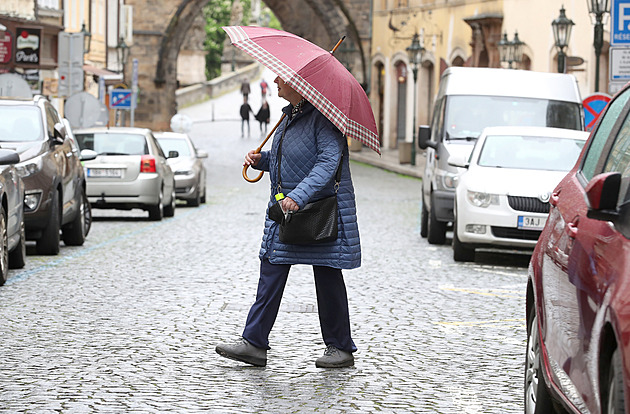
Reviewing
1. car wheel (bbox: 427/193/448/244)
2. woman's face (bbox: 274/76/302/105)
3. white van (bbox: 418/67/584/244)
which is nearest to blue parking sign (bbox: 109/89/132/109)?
white van (bbox: 418/67/584/244)

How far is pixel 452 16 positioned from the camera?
4797 cm

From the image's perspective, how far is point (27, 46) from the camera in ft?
112

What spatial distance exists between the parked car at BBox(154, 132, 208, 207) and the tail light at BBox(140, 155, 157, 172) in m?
3.40

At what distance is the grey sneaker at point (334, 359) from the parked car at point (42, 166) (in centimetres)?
657

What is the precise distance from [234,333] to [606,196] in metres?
5.04

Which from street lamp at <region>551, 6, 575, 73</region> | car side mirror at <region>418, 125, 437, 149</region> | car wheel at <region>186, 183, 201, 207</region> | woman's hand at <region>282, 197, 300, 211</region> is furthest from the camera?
car wheel at <region>186, 183, 201, 207</region>

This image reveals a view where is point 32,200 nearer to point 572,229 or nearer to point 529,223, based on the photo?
point 529,223

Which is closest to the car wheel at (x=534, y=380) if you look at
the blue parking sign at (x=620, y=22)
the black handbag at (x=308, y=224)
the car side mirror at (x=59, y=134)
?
the black handbag at (x=308, y=224)

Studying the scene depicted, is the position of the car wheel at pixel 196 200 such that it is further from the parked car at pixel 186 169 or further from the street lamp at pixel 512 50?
the street lamp at pixel 512 50

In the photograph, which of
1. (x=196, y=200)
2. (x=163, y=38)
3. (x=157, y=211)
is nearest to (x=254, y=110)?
(x=163, y=38)

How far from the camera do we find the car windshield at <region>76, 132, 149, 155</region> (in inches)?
889

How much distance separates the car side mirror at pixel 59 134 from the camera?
15000 mm

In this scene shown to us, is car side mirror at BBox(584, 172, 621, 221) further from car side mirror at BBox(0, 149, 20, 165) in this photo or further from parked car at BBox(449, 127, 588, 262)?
parked car at BBox(449, 127, 588, 262)

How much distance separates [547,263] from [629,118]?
2.61ft
